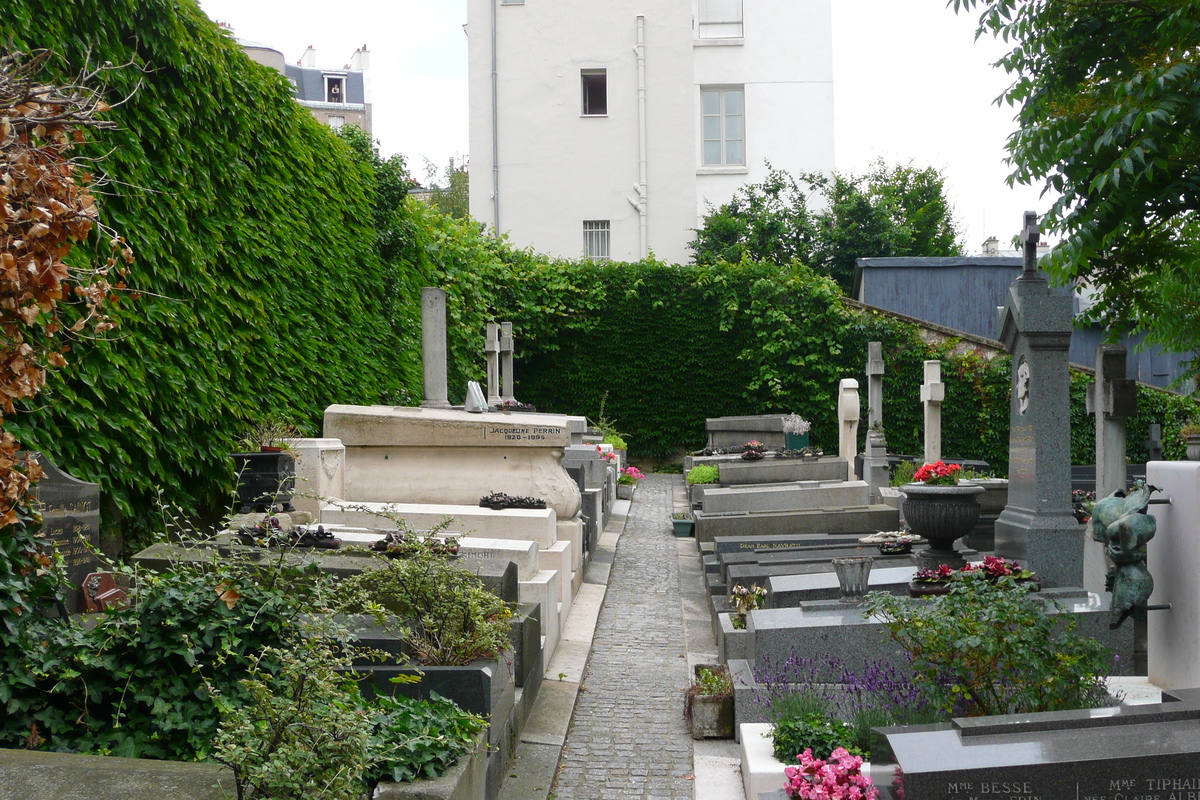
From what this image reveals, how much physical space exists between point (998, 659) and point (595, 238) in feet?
69.8

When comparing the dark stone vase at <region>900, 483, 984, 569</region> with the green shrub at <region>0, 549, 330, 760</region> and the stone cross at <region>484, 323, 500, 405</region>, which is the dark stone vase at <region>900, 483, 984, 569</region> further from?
the stone cross at <region>484, 323, 500, 405</region>

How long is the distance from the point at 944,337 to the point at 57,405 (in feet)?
59.2

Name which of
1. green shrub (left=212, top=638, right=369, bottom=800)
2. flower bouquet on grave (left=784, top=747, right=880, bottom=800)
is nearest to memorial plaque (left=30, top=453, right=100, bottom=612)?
green shrub (left=212, top=638, right=369, bottom=800)

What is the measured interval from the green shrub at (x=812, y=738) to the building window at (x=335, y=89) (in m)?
54.1

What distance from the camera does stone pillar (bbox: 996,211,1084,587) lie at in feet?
26.5

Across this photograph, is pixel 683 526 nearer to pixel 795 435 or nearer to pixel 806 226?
pixel 795 435

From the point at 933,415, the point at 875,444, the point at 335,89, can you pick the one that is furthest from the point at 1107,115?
the point at 335,89

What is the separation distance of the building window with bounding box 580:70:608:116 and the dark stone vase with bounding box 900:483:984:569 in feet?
61.5

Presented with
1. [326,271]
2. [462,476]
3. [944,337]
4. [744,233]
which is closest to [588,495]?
[462,476]

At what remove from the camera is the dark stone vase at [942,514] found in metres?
8.30

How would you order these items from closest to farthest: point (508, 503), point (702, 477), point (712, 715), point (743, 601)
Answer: point (712, 715) → point (743, 601) → point (508, 503) → point (702, 477)

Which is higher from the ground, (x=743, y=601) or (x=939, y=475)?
(x=939, y=475)

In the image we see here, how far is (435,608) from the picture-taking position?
5535mm

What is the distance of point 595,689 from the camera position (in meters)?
7.38
